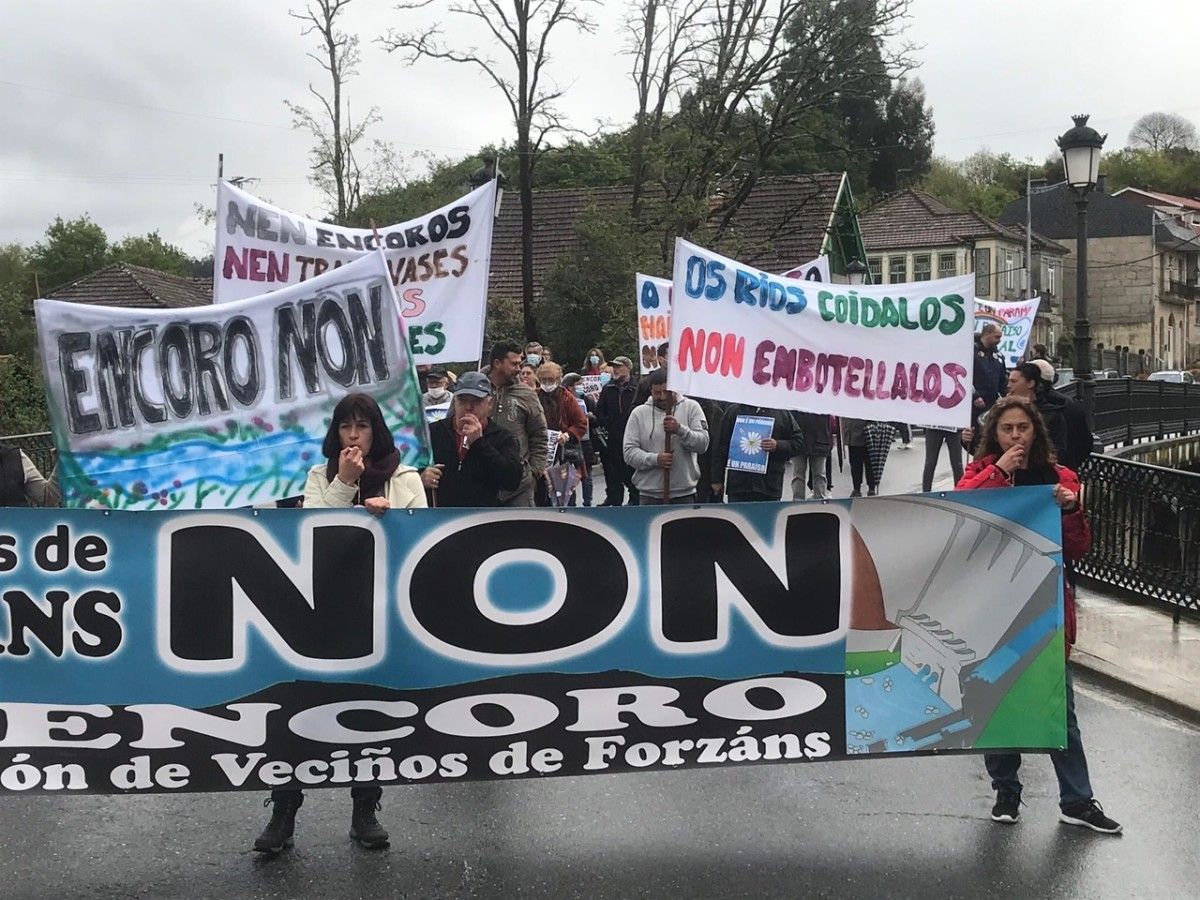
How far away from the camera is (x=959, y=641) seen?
17.0 ft

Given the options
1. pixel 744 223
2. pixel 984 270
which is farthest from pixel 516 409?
pixel 984 270

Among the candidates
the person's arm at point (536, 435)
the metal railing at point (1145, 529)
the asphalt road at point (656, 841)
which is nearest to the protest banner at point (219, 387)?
the asphalt road at point (656, 841)

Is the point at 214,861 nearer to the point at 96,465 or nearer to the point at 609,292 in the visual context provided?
the point at 96,465

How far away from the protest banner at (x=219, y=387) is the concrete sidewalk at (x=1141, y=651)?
14.1 feet

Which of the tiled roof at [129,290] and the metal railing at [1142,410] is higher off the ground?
the tiled roof at [129,290]

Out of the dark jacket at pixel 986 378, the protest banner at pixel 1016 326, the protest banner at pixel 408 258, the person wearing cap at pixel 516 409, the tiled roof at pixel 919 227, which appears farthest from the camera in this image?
the tiled roof at pixel 919 227

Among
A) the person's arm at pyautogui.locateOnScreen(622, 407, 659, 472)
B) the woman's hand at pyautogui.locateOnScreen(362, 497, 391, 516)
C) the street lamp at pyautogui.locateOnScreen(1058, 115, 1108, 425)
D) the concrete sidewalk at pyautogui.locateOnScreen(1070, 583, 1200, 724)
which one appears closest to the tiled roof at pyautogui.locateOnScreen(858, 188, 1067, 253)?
the street lamp at pyautogui.locateOnScreen(1058, 115, 1108, 425)

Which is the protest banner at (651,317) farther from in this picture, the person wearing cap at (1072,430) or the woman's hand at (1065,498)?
the woman's hand at (1065,498)

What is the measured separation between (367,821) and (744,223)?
112ft

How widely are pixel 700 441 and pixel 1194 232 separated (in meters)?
99.3

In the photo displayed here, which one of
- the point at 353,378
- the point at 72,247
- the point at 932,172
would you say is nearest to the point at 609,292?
the point at 353,378

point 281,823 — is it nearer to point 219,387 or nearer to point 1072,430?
point 219,387

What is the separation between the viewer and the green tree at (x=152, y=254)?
91.2 m

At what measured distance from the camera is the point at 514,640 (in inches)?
199
